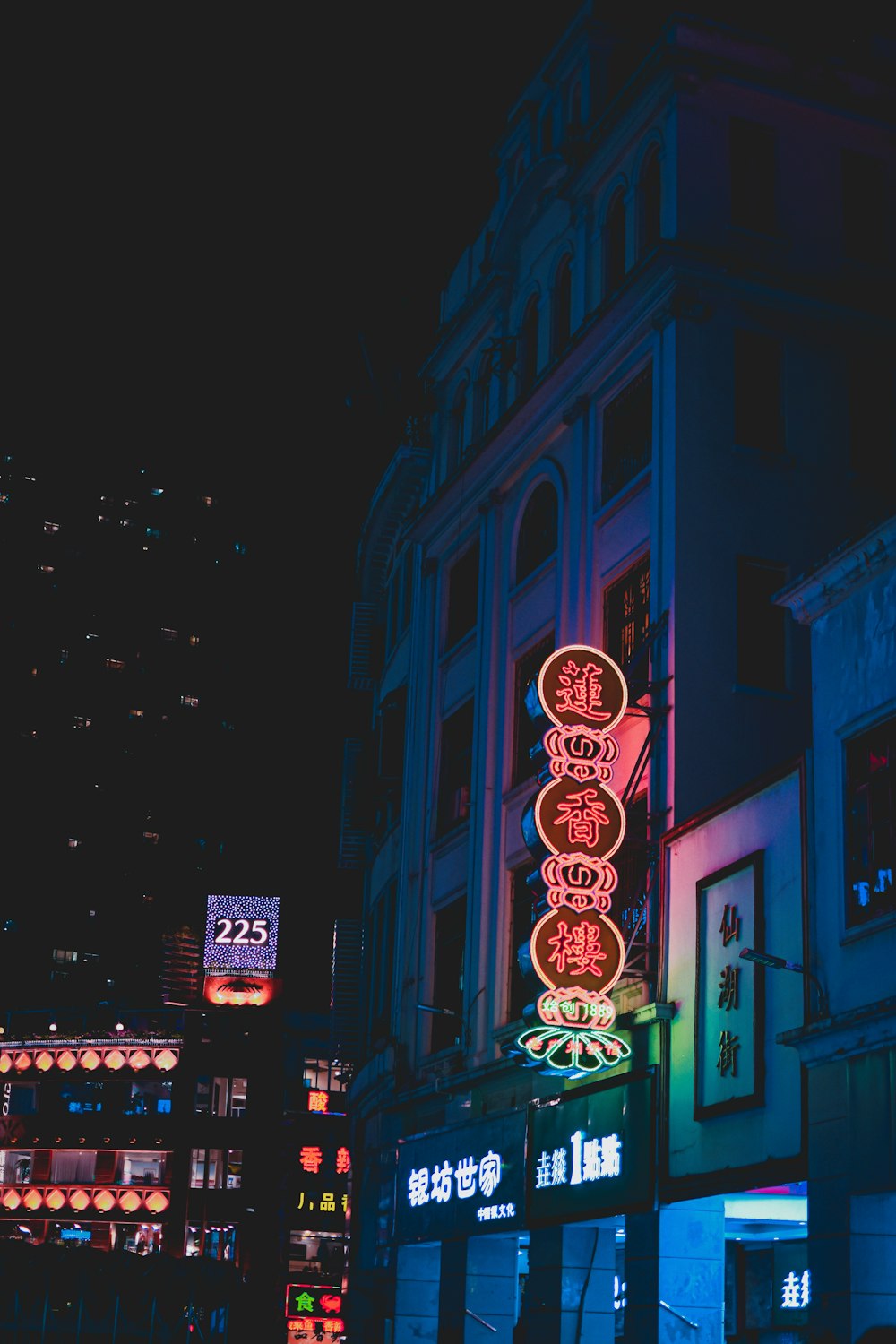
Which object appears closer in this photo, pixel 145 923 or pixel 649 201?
pixel 649 201

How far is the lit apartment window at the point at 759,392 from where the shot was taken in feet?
88.3

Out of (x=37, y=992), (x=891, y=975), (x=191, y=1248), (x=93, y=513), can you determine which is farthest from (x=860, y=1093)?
(x=93, y=513)

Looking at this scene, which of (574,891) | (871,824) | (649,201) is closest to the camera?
(871,824)

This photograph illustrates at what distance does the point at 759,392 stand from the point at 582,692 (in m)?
6.86

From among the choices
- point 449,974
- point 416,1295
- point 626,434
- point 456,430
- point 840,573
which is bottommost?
point 416,1295

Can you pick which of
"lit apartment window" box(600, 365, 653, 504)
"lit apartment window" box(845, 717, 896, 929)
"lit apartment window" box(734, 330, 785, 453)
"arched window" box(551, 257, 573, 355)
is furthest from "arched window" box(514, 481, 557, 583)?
"lit apartment window" box(845, 717, 896, 929)

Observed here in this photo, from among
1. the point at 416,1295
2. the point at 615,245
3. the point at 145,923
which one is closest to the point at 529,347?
the point at 615,245

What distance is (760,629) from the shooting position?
2548 cm

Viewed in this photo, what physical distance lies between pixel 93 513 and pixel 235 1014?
179ft

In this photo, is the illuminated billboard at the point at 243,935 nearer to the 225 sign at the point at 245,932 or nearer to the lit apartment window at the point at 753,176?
the 225 sign at the point at 245,932

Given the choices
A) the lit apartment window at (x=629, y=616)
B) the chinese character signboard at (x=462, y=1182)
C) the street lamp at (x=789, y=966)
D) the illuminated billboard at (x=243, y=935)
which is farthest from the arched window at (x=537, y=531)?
the illuminated billboard at (x=243, y=935)

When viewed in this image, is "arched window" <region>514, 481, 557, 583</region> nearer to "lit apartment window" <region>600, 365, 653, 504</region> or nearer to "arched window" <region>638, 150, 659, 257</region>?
"lit apartment window" <region>600, 365, 653, 504</region>

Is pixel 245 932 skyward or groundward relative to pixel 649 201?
groundward

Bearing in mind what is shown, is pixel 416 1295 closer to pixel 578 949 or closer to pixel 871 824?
pixel 578 949
